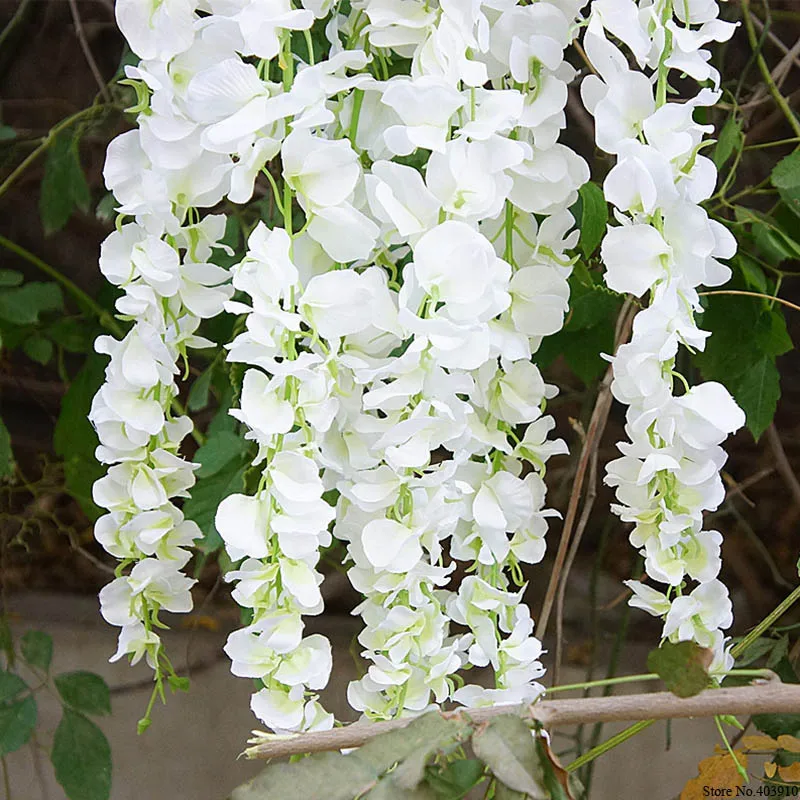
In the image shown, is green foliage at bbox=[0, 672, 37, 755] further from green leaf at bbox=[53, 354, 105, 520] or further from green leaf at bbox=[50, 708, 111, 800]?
green leaf at bbox=[53, 354, 105, 520]

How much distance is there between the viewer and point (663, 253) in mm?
462

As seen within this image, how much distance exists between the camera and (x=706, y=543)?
518 mm

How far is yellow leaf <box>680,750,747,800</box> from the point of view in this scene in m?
0.77

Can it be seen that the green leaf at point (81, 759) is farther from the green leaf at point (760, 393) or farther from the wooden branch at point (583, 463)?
the green leaf at point (760, 393)

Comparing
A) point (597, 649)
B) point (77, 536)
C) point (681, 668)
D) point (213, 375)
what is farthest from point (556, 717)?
point (77, 536)

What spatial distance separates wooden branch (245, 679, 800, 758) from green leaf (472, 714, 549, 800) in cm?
3

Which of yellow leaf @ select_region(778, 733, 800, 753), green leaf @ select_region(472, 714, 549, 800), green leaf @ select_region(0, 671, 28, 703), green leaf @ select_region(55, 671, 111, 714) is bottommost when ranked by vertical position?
green leaf @ select_region(55, 671, 111, 714)

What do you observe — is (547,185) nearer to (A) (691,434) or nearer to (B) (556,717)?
(A) (691,434)

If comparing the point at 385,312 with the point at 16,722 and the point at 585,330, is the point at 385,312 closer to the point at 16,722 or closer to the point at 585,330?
the point at 585,330

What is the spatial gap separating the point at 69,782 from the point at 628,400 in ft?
2.65

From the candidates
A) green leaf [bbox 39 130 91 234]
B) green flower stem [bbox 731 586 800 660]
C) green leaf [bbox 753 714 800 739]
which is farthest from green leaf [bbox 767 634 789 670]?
green leaf [bbox 39 130 91 234]

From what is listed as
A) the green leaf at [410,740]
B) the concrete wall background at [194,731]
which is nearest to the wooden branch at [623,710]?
the green leaf at [410,740]

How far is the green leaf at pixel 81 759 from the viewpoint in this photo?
1.00 metres

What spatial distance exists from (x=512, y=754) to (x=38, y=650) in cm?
93
